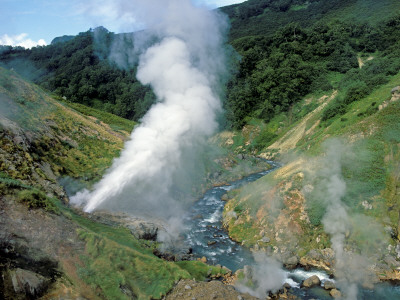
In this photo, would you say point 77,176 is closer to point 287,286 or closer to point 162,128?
point 162,128

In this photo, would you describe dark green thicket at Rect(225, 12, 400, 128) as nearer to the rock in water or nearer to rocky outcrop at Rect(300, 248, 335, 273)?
rocky outcrop at Rect(300, 248, 335, 273)

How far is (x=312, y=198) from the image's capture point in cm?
2111

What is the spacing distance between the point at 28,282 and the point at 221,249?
12.1m

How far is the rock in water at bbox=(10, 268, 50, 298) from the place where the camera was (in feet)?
34.3

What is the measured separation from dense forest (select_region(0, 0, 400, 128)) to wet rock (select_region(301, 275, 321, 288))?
111 feet

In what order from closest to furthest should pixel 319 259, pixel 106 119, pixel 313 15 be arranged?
pixel 319 259
pixel 106 119
pixel 313 15

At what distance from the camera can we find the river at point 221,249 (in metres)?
15.1

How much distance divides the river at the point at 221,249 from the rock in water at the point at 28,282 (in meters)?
9.82

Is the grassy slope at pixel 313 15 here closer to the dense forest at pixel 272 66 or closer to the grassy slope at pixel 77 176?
the dense forest at pixel 272 66

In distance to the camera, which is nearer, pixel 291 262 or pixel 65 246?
pixel 65 246

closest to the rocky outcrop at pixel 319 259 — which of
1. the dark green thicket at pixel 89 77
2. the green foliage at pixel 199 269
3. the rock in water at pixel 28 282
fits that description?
the green foliage at pixel 199 269

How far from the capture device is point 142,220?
20453 mm

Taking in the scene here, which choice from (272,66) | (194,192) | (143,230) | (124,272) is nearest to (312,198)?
(143,230)

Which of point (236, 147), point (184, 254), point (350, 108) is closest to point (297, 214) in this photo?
point (184, 254)
